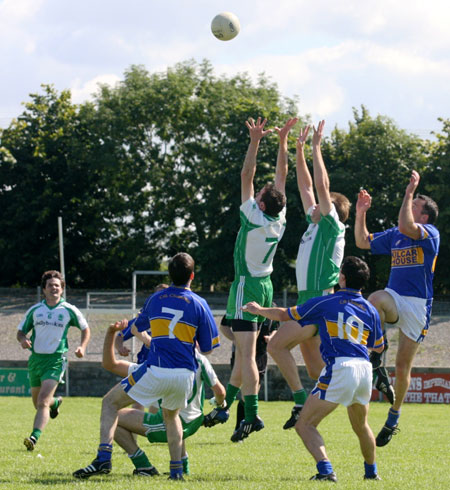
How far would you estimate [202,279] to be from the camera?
39.5 metres

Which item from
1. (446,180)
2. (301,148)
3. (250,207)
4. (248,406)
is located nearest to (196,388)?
(248,406)

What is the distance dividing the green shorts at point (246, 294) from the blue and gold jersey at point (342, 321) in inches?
66.9

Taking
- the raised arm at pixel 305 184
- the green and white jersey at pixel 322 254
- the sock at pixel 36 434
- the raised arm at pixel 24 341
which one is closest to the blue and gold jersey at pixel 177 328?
the green and white jersey at pixel 322 254

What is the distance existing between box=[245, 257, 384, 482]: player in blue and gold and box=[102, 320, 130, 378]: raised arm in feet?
3.92

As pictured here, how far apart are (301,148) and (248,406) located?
9.60 feet

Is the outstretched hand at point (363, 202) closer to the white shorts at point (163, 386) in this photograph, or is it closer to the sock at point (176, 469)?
the white shorts at point (163, 386)

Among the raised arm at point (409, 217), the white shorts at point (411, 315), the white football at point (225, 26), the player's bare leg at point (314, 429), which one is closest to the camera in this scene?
the player's bare leg at point (314, 429)

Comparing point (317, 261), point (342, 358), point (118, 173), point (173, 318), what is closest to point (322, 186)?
point (317, 261)

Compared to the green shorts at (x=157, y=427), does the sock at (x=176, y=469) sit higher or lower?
lower

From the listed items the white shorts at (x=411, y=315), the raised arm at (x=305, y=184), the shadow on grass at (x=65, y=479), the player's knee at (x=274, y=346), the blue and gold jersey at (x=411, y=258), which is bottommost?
the shadow on grass at (x=65, y=479)

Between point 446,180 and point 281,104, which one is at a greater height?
point 281,104

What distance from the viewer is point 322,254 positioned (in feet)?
28.2

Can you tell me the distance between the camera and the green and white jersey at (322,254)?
8570mm

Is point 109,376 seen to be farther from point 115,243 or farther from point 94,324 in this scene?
point 115,243
